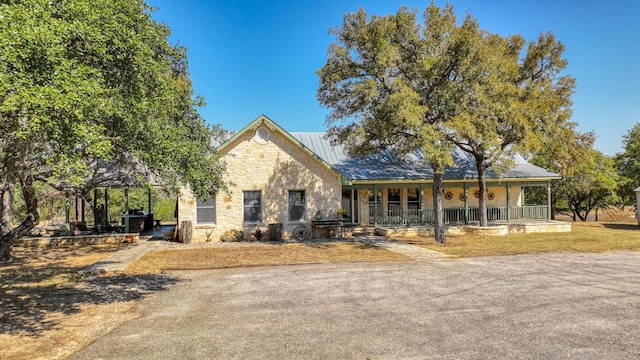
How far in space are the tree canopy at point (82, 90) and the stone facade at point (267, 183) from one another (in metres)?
9.90

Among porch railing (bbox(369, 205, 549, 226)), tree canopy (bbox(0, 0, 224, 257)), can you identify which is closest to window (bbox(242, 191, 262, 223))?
porch railing (bbox(369, 205, 549, 226))

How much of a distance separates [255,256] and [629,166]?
121 ft

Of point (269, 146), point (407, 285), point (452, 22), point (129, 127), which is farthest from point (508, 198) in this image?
point (129, 127)

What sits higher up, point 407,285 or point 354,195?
point 354,195

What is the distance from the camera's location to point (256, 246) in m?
17.6

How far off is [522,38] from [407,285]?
726 inches

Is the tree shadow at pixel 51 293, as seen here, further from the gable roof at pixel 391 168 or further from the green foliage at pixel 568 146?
the green foliage at pixel 568 146

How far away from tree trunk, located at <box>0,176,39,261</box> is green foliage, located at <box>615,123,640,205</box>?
41.4 metres

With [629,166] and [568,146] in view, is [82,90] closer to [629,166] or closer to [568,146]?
[568,146]

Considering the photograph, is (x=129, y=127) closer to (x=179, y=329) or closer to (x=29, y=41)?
(x=29, y=41)

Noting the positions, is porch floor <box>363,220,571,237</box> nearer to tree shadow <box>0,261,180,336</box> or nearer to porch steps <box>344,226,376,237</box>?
porch steps <box>344,226,376,237</box>

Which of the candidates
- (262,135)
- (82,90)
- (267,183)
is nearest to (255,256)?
(267,183)

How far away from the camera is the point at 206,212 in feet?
64.5

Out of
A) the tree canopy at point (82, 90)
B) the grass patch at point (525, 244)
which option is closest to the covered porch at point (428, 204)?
the grass patch at point (525, 244)
